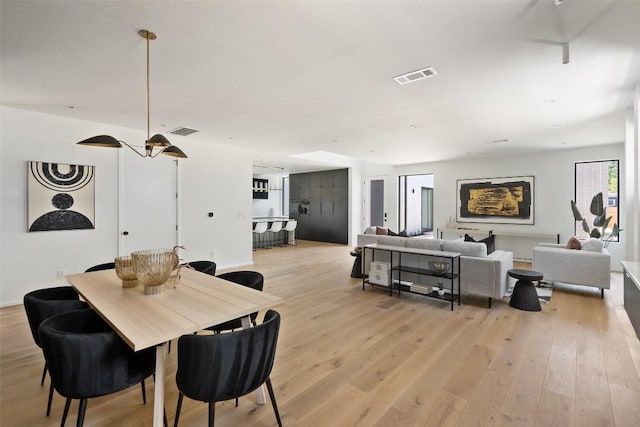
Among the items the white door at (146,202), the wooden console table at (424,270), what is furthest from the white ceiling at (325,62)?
the wooden console table at (424,270)

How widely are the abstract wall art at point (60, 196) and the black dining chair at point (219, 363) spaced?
162 inches

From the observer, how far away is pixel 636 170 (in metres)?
3.35

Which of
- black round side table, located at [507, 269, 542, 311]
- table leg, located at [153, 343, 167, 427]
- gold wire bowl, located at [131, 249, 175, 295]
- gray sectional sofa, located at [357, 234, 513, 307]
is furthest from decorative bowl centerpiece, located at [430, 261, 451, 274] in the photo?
table leg, located at [153, 343, 167, 427]

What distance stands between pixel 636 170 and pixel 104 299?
5.14m

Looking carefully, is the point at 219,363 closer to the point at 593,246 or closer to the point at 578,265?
the point at 578,265

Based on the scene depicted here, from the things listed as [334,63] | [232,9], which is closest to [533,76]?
[334,63]

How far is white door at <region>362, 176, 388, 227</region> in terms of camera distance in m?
10.2

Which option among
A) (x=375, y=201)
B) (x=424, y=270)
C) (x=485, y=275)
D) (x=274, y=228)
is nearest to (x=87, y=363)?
(x=424, y=270)

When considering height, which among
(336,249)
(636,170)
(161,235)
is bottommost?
(336,249)

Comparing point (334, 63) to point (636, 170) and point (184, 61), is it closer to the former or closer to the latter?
point (184, 61)

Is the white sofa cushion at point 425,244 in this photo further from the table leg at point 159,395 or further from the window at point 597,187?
the window at point 597,187

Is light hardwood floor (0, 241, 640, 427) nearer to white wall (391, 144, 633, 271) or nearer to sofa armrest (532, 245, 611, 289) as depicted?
sofa armrest (532, 245, 611, 289)

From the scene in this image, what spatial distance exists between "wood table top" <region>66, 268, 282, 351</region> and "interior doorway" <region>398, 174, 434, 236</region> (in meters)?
8.05

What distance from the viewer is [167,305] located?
1.93 metres
